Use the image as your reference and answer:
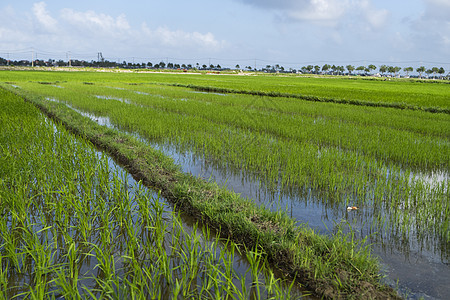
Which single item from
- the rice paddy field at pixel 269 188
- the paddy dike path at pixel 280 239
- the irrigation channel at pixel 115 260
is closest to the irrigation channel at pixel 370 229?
the rice paddy field at pixel 269 188

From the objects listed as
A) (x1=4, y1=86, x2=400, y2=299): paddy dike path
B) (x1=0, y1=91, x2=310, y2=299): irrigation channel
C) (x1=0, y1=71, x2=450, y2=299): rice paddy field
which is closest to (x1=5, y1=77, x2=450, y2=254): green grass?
(x1=0, y1=71, x2=450, y2=299): rice paddy field

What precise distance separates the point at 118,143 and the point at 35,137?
134 centimetres

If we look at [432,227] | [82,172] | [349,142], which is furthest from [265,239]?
[349,142]

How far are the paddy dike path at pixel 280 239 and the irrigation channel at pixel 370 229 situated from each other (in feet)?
0.60

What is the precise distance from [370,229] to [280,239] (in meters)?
1.04

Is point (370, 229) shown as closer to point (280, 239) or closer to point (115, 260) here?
point (280, 239)

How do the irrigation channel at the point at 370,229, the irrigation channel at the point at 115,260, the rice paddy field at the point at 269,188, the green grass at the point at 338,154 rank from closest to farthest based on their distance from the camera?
the irrigation channel at the point at 115,260 < the irrigation channel at the point at 370,229 < the rice paddy field at the point at 269,188 < the green grass at the point at 338,154

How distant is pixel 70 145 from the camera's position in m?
5.07

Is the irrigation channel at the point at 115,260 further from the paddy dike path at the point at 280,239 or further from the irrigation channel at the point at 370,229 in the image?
the irrigation channel at the point at 370,229

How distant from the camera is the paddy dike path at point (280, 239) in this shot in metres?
2.19

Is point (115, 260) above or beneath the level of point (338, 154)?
beneath

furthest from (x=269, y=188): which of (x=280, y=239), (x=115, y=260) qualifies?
(x=115, y=260)

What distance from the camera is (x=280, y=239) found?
8.55 feet

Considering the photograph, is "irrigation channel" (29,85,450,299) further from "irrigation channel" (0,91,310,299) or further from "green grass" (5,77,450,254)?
"irrigation channel" (0,91,310,299)
